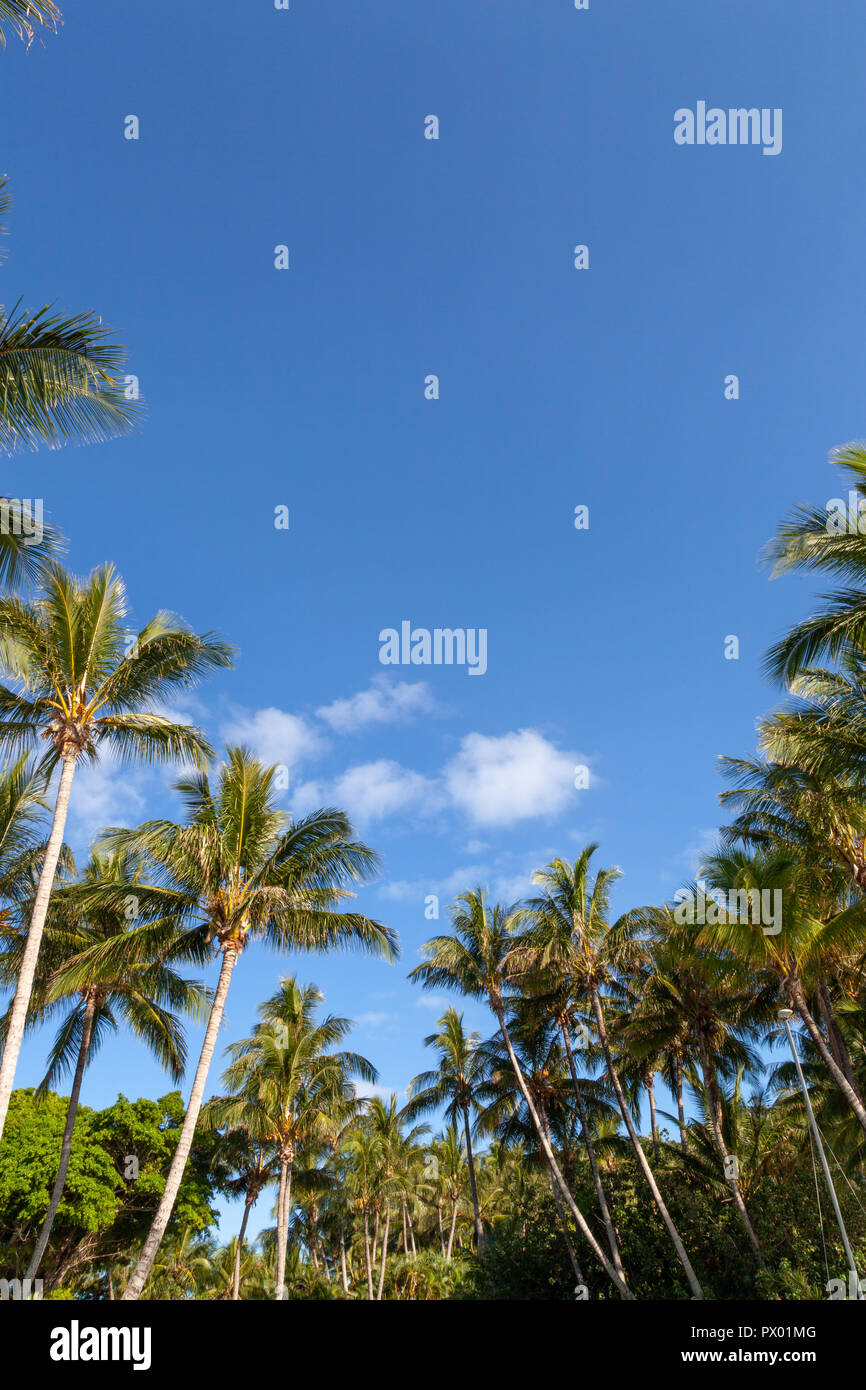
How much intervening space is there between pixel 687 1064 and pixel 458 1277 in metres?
19.8

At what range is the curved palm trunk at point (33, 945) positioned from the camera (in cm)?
1220

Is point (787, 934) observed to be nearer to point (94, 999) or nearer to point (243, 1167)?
point (94, 999)

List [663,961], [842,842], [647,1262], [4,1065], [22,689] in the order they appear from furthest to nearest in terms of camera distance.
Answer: [647,1262]
[663,961]
[842,842]
[22,689]
[4,1065]

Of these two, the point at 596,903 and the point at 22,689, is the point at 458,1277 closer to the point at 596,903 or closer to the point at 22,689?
the point at 596,903

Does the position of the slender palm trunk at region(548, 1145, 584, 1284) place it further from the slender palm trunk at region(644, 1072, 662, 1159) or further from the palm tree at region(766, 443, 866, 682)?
the palm tree at region(766, 443, 866, 682)

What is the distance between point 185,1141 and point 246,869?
202 inches

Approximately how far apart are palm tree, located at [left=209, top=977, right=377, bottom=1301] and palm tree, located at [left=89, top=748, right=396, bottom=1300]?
45.0 ft

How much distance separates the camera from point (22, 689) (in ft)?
48.4

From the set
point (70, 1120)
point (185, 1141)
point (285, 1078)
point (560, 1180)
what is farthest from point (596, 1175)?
point (185, 1141)

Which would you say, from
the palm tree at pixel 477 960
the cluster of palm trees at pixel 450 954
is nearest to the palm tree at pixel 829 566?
the cluster of palm trees at pixel 450 954

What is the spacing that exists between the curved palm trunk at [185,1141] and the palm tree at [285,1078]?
45.0 feet

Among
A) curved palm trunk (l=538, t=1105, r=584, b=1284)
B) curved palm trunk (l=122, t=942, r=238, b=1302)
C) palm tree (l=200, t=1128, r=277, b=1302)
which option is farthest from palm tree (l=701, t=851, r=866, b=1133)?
palm tree (l=200, t=1128, r=277, b=1302)

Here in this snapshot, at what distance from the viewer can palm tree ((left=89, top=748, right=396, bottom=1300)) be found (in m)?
16.5
